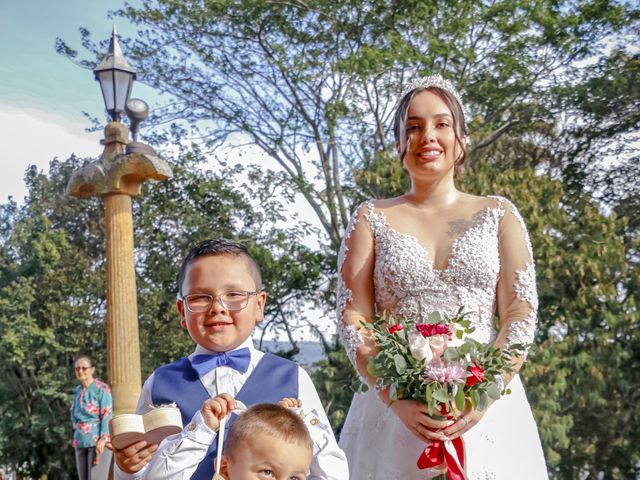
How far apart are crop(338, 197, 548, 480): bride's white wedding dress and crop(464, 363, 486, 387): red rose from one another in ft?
1.51

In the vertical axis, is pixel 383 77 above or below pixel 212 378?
above

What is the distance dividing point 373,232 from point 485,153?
13.8 m

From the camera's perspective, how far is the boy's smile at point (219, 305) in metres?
2.78

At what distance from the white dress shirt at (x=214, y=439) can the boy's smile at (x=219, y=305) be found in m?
0.07

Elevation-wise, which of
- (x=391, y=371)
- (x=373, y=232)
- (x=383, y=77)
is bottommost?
(x=391, y=371)

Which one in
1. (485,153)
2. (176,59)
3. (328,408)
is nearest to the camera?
(328,408)

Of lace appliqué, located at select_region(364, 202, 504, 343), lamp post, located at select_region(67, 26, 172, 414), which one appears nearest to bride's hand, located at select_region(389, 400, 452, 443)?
lace appliqué, located at select_region(364, 202, 504, 343)

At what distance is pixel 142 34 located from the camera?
18672 mm

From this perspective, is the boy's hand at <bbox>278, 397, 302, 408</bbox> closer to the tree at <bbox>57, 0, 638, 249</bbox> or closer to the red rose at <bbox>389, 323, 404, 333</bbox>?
the red rose at <bbox>389, 323, 404, 333</bbox>

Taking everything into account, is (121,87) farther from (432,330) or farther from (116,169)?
(432,330)

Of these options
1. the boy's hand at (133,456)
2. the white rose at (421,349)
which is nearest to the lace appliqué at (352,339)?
the white rose at (421,349)

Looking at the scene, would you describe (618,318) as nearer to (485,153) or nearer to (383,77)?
(485,153)

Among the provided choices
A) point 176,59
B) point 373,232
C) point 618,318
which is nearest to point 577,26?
point 618,318

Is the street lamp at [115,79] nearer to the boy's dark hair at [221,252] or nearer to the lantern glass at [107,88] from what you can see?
the lantern glass at [107,88]
